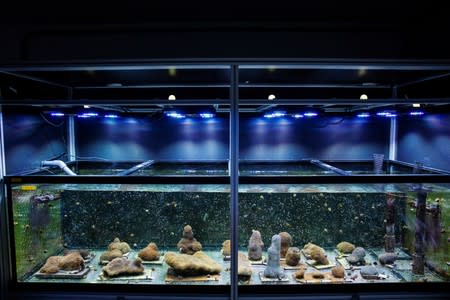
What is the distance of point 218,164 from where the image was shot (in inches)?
134

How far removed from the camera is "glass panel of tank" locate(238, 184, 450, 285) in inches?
96.9

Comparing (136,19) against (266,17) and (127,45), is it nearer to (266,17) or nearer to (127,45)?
(127,45)

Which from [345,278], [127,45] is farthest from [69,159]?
[345,278]

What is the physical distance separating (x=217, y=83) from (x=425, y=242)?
2727 millimetres

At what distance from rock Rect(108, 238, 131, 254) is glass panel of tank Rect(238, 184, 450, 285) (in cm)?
105

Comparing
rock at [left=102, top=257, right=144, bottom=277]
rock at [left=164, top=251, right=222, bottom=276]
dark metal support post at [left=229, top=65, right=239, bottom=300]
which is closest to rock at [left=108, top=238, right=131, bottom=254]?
rock at [left=102, top=257, right=144, bottom=277]

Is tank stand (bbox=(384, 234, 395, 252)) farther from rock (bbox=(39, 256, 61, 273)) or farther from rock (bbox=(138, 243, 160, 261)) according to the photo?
rock (bbox=(39, 256, 61, 273))

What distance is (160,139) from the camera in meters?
4.37

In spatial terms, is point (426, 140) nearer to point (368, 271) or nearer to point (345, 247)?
point (345, 247)

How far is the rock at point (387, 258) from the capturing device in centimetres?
261

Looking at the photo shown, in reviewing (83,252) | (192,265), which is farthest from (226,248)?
(83,252)

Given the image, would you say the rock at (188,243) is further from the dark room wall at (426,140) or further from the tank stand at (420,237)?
the dark room wall at (426,140)

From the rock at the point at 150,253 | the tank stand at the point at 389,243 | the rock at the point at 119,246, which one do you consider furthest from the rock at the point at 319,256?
the rock at the point at 119,246

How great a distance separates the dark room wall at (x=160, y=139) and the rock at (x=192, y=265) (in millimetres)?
1950
